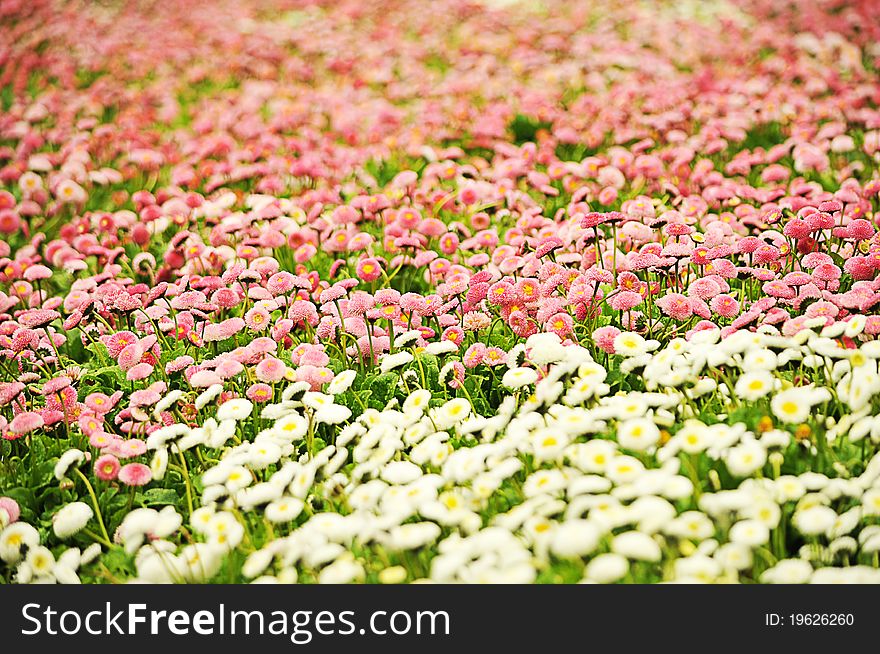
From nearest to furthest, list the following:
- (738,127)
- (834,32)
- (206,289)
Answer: (206,289)
(738,127)
(834,32)

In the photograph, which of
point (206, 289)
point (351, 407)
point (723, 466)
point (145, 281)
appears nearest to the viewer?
point (723, 466)

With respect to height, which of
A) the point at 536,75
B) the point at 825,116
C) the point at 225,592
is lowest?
the point at 225,592

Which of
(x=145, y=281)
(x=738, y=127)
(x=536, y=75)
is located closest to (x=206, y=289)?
(x=145, y=281)

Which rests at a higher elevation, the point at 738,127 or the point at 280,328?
the point at 738,127

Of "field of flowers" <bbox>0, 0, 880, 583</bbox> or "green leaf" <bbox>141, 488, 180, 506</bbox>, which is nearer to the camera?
"field of flowers" <bbox>0, 0, 880, 583</bbox>

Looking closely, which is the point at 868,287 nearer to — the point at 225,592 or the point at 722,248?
the point at 722,248

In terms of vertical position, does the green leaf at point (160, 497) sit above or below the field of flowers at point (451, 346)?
below

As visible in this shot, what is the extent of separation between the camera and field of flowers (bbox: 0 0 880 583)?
1959 mm

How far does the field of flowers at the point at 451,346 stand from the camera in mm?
1959

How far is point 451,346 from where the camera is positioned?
9.07ft

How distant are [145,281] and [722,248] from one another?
8.07 feet

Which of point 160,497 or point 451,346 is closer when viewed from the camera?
point 160,497

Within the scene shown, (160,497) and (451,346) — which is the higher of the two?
(451,346)

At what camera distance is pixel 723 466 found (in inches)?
82.4
